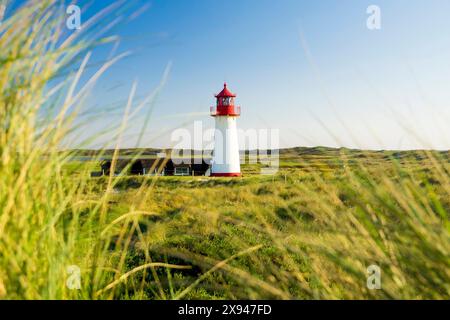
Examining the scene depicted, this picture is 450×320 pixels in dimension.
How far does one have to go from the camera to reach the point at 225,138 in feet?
109

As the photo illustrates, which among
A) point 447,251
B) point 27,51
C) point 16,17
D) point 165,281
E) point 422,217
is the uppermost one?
point 16,17

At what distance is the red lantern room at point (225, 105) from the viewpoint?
32125 mm

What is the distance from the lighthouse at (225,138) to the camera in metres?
32.2

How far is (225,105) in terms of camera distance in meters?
32.5

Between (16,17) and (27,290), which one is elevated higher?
(16,17)

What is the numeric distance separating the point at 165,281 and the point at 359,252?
3704mm

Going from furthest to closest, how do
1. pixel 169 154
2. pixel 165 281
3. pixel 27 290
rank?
pixel 165 281 < pixel 169 154 < pixel 27 290

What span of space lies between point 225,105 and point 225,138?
258 cm

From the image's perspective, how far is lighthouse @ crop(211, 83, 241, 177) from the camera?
32.2 meters

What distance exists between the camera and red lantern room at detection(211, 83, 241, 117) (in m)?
32.1
